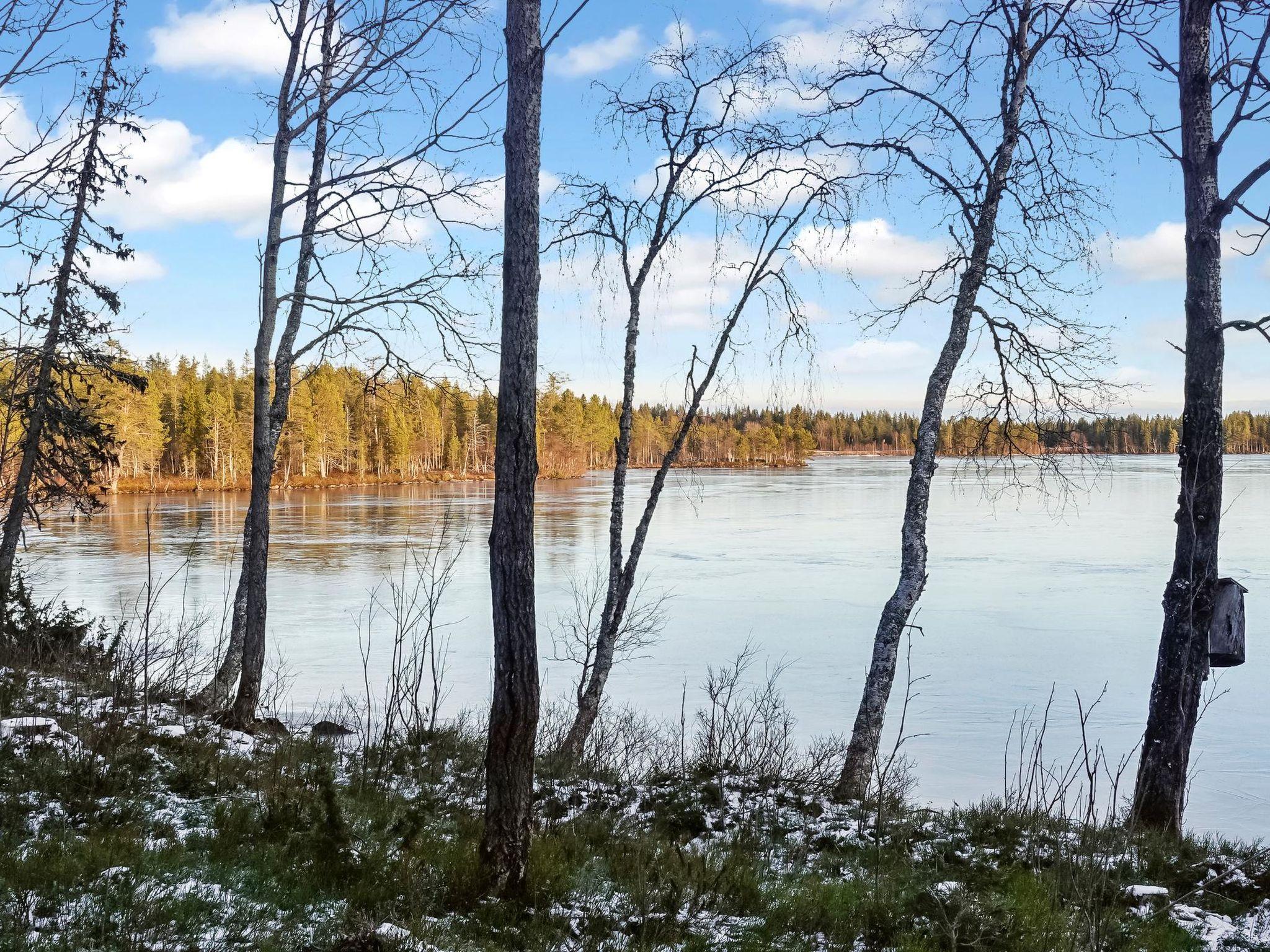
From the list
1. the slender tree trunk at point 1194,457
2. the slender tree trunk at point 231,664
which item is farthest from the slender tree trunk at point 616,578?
the slender tree trunk at point 1194,457

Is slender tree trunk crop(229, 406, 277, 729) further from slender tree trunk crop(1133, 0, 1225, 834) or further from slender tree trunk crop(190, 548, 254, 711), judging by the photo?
slender tree trunk crop(1133, 0, 1225, 834)

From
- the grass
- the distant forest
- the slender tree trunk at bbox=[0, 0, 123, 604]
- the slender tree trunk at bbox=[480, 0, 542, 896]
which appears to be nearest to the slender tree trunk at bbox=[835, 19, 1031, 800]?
the grass

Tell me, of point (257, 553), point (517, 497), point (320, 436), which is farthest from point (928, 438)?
point (320, 436)

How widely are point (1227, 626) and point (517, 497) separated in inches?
231

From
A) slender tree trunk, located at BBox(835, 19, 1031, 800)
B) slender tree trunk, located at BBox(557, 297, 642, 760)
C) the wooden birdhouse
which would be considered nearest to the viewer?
the wooden birdhouse

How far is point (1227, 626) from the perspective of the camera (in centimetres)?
729

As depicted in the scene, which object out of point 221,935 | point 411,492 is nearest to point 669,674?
point 221,935

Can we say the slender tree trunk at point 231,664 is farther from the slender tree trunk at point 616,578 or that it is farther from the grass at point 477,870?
the slender tree trunk at point 616,578

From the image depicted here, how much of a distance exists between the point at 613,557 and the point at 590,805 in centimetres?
452

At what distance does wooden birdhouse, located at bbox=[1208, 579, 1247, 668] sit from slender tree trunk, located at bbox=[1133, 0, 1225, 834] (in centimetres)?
8

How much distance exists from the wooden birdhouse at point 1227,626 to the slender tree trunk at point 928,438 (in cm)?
263

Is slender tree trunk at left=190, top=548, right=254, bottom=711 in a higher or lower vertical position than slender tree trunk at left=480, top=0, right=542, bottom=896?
lower

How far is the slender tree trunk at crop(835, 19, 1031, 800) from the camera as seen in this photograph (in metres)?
9.34

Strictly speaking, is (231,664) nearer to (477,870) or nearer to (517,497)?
(477,870)
